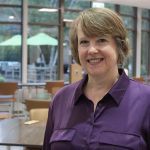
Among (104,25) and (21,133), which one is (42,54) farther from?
(104,25)

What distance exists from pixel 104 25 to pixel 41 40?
9.67 m

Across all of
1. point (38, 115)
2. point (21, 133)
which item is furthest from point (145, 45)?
point (21, 133)

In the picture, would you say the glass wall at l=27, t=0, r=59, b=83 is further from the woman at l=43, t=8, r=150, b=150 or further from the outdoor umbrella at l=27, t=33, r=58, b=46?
the woman at l=43, t=8, r=150, b=150

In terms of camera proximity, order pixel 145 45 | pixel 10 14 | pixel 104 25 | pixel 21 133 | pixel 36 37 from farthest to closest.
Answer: pixel 145 45, pixel 36 37, pixel 10 14, pixel 21 133, pixel 104 25

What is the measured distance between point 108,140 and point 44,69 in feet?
32.7

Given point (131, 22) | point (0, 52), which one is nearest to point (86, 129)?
point (0, 52)

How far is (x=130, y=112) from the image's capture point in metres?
1.43

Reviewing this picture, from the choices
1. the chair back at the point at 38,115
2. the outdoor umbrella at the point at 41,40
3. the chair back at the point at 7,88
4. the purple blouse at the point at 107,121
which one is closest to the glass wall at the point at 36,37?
the outdoor umbrella at the point at 41,40

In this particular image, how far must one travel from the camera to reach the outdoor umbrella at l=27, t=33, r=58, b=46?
10.9 meters

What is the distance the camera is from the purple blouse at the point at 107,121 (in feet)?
4.52

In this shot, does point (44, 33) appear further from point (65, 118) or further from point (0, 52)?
point (65, 118)

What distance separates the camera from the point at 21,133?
10.3 ft

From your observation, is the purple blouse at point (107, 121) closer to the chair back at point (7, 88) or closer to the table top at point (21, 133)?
the table top at point (21, 133)

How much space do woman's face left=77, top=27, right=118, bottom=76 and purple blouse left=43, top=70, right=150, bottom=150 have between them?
9 centimetres
